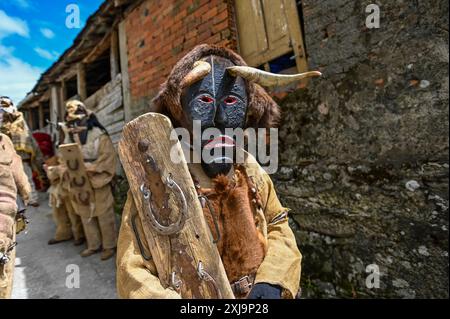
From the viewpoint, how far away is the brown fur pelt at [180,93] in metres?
1.27

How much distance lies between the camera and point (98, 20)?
4.74 m

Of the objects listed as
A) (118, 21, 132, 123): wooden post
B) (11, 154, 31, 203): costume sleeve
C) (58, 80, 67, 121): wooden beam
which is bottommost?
(11, 154, 31, 203): costume sleeve

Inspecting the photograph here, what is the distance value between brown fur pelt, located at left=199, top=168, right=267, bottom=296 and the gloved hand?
110 millimetres

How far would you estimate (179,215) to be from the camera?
3.46ft

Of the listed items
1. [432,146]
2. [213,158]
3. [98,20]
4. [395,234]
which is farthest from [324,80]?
[98,20]

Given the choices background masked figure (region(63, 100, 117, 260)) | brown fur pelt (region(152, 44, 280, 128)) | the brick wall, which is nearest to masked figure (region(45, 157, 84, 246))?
background masked figure (region(63, 100, 117, 260))

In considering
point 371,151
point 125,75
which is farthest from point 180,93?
point 125,75

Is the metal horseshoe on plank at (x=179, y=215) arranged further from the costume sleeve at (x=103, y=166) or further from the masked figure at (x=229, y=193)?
the costume sleeve at (x=103, y=166)

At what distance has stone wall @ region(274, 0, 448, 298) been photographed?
1.74m

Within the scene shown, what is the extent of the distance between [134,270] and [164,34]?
292 centimetres

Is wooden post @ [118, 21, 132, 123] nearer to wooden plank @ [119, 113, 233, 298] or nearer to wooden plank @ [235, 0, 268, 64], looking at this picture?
wooden plank @ [235, 0, 268, 64]

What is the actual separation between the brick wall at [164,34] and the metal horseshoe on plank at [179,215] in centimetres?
196

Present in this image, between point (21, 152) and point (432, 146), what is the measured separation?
205 inches

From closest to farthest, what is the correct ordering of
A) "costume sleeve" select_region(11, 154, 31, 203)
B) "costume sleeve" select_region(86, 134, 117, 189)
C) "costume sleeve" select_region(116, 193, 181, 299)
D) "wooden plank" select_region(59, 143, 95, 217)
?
1. "costume sleeve" select_region(116, 193, 181, 299)
2. "costume sleeve" select_region(11, 154, 31, 203)
3. "wooden plank" select_region(59, 143, 95, 217)
4. "costume sleeve" select_region(86, 134, 117, 189)
